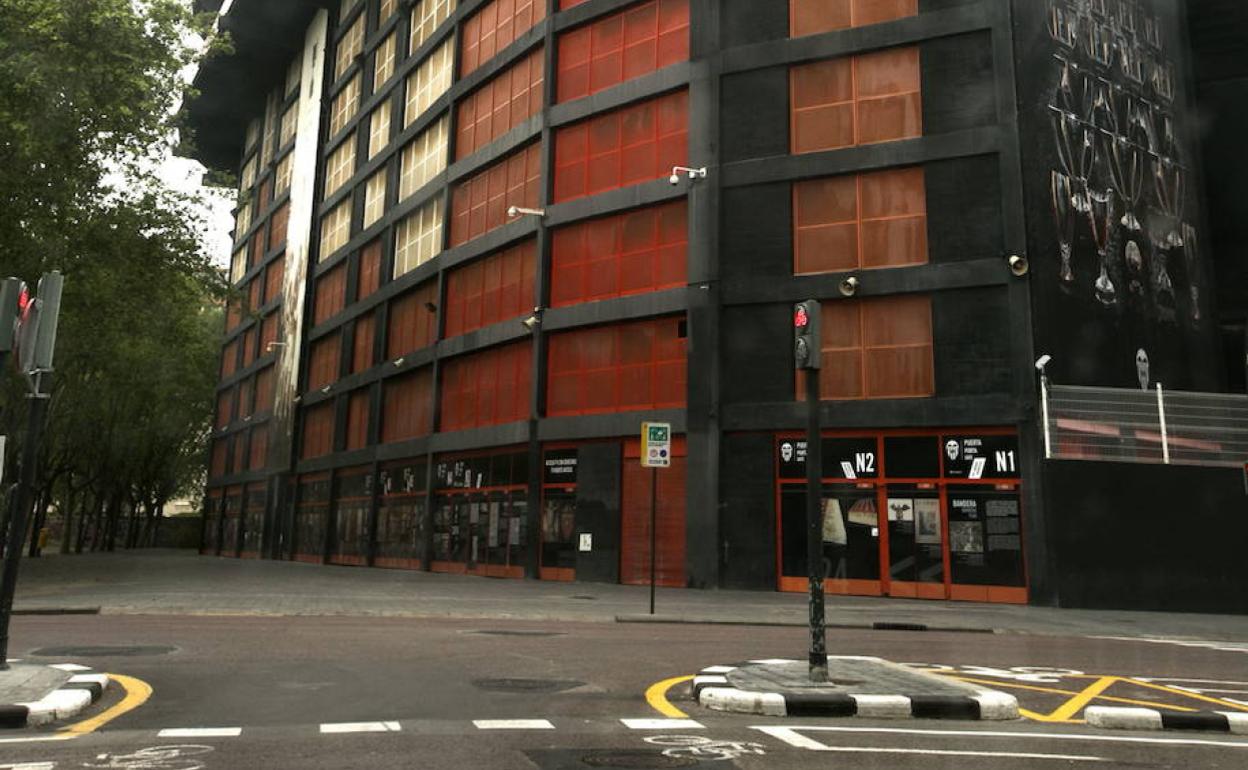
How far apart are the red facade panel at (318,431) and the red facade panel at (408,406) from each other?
6.61 m

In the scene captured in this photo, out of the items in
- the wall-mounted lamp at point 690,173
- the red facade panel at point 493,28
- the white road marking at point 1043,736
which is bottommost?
the white road marking at point 1043,736

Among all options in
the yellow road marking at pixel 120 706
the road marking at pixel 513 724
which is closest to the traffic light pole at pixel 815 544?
the road marking at pixel 513 724

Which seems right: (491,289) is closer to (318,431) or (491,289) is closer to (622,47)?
(622,47)

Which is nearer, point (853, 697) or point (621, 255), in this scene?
point (853, 697)

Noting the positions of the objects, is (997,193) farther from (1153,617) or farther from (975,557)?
(1153,617)

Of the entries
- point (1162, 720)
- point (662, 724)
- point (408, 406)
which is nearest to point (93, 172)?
point (408, 406)

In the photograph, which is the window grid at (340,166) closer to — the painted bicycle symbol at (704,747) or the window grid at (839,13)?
the window grid at (839,13)

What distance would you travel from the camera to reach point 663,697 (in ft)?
26.8

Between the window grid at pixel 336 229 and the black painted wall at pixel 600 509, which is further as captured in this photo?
the window grid at pixel 336 229

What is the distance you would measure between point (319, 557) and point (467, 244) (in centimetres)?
1827

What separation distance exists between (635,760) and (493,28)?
33.0 meters

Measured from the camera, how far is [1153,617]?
19109mm

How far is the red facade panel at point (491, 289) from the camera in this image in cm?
3025

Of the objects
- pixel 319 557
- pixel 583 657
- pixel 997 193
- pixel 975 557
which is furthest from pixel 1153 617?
pixel 319 557
